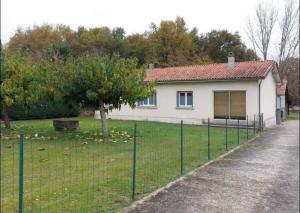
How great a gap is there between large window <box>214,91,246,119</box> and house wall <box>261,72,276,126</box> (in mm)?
1302

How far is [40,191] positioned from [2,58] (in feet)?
42.3

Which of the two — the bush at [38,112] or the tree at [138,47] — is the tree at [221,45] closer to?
the tree at [138,47]

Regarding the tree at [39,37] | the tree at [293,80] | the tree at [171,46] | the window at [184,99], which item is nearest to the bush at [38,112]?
the window at [184,99]

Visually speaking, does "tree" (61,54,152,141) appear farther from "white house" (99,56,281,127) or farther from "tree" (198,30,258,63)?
"tree" (198,30,258,63)

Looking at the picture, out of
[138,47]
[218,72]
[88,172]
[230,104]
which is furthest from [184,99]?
[138,47]

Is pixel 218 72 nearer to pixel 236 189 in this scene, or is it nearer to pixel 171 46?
pixel 236 189

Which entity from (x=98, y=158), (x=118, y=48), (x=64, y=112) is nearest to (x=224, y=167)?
(x=98, y=158)

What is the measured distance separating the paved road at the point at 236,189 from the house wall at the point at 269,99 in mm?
14818

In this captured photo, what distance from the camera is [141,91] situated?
17.0 meters

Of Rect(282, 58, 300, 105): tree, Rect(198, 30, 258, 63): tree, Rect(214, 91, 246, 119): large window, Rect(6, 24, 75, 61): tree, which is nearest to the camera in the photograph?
Rect(214, 91, 246, 119): large window

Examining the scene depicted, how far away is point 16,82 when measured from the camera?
A: 18.8 m

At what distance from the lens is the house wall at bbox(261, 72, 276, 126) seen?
27.8m

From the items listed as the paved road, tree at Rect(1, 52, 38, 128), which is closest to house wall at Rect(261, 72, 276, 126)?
tree at Rect(1, 52, 38, 128)

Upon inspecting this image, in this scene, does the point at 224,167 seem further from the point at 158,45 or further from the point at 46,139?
the point at 158,45
